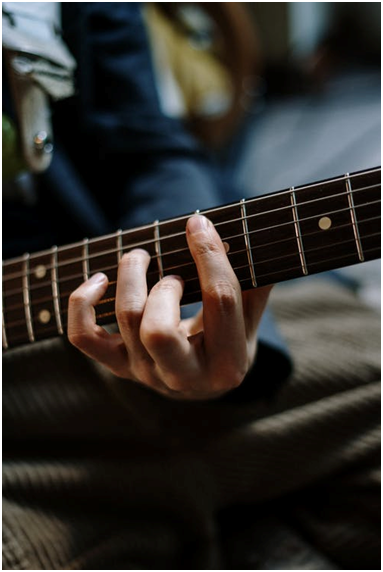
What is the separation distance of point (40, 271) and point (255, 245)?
0.68 feet

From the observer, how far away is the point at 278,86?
229 centimetres

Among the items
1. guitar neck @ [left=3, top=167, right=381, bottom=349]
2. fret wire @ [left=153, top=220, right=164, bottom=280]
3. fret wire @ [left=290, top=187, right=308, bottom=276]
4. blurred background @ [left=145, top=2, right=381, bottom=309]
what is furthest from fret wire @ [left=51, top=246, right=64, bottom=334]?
blurred background @ [left=145, top=2, right=381, bottom=309]

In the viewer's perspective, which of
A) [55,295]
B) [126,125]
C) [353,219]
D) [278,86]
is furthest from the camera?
[278,86]

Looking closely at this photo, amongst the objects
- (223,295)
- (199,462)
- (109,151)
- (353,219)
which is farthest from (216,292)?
(109,151)

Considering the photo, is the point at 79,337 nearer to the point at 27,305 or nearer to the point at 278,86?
the point at 27,305

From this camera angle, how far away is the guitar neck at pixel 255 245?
0.38m

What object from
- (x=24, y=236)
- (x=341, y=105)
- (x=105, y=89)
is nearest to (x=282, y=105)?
(x=341, y=105)

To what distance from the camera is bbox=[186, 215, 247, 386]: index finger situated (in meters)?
0.39

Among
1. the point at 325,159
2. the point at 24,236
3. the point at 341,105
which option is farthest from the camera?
the point at 341,105

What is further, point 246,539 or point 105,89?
point 105,89

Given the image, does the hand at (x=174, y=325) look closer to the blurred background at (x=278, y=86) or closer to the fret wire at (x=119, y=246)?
the fret wire at (x=119, y=246)

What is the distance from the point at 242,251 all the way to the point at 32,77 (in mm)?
294

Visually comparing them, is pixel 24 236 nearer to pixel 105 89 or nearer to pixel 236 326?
pixel 105 89

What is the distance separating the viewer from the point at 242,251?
0.41 metres
